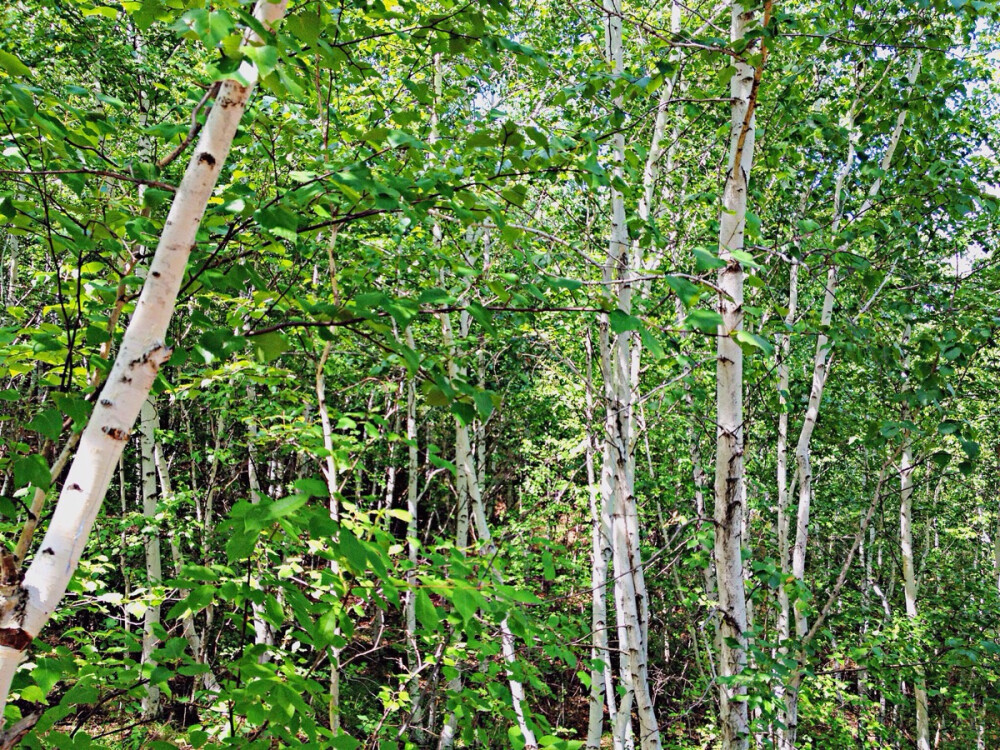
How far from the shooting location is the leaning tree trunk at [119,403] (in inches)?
46.2

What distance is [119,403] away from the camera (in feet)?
4.14

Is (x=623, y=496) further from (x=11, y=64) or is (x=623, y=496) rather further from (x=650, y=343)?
(x=11, y=64)

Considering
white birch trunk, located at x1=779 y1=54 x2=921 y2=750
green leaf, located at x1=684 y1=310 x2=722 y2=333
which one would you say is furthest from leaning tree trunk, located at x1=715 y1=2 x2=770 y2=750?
white birch trunk, located at x1=779 y1=54 x2=921 y2=750

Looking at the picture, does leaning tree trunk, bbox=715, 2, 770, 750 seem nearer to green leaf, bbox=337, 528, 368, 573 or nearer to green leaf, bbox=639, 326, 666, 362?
green leaf, bbox=639, 326, 666, 362

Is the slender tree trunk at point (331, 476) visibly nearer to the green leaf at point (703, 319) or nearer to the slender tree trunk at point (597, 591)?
the green leaf at point (703, 319)

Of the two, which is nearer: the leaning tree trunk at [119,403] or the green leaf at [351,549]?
the leaning tree trunk at [119,403]

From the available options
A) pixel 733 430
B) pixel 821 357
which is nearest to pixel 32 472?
pixel 733 430

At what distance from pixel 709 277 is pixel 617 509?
1.91m

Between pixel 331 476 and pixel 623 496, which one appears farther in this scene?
pixel 623 496

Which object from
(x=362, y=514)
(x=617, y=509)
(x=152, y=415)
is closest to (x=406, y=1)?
(x=362, y=514)

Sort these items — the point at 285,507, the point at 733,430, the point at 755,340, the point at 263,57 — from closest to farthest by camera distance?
1. the point at 263,57
2. the point at 285,507
3. the point at 755,340
4. the point at 733,430

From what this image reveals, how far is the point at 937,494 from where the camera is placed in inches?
599

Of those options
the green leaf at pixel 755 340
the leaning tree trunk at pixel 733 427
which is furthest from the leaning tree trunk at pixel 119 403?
the leaning tree trunk at pixel 733 427

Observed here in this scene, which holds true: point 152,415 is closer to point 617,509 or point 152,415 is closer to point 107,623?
point 107,623
